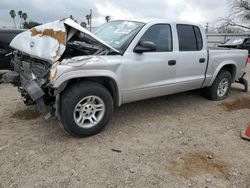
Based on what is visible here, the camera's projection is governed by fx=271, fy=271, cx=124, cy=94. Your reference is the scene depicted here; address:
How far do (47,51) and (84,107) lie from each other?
0.95m

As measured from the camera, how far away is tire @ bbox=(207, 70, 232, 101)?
244 inches

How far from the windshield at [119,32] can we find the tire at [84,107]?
844mm

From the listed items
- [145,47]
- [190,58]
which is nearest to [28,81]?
[145,47]

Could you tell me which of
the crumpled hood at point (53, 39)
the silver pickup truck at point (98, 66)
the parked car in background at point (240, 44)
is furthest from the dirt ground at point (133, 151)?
the parked car in background at point (240, 44)

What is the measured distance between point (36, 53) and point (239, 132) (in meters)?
3.51

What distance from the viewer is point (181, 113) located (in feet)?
17.7

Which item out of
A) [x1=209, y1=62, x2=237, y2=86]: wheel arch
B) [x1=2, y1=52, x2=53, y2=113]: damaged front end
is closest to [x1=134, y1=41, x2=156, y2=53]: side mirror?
[x1=2, y1=52, x2=53, y2=113]: damaged front end

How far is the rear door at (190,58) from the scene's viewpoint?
5089 mm

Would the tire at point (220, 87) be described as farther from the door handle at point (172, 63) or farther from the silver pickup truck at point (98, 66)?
the door handle at point (172, 63)

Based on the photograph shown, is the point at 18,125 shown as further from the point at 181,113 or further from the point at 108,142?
the point at 181,113

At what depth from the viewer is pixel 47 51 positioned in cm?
383

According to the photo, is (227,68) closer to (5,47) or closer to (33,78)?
(33,78)

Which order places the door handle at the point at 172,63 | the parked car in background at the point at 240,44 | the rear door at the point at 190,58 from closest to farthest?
the door handle at the point at 172,63 → the rear door at the point at 190,58 → the parked car in background at the point at 240,44

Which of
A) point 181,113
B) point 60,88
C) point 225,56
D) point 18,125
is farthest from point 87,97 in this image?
point 225,56
